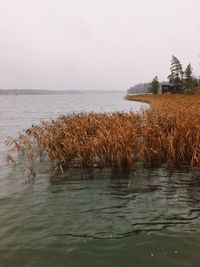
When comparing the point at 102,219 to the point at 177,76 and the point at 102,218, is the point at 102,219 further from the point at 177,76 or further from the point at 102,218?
the point at 177,76

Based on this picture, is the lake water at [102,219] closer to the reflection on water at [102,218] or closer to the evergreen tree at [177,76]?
the reflection on water at [102,218]

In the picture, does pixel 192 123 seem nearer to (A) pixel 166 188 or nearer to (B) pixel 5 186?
(A) pixel 166 188

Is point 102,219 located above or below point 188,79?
below

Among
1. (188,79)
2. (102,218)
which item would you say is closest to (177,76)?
(188,79)

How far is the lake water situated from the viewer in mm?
5980

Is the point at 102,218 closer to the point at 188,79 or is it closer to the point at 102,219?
the point at 102,219

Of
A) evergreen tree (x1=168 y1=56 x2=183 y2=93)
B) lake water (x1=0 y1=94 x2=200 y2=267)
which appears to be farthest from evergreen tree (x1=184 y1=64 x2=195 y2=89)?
lake water (x1=0 y1=94 x2=200 y2=267)

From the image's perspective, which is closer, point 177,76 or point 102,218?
point 102,218

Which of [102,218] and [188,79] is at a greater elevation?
Result: [188,79]

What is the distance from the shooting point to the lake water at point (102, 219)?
5.98 meters

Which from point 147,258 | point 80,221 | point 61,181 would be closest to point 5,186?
point 61,181

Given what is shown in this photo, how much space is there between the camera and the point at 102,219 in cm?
753

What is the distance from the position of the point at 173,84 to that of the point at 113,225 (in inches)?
2970

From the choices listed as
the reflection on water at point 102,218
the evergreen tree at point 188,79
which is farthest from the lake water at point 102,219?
the evergreen tree at point 188,79
